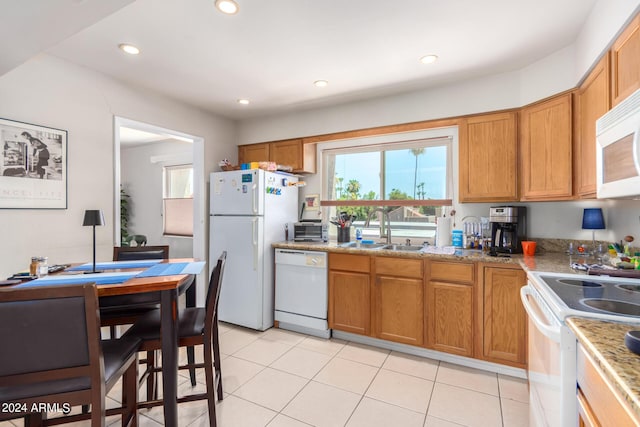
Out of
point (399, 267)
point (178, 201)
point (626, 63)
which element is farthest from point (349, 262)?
point (178, 201)

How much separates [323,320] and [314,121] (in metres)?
2.29

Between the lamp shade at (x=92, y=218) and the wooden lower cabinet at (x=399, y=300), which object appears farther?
the wooden lower cabinet at (x=399, y=300)

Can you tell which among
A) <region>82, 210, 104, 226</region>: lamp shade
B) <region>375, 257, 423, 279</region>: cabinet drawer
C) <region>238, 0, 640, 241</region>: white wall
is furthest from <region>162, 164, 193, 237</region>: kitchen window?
<region>375, 257, 423, 279</region>: cabinet drawer

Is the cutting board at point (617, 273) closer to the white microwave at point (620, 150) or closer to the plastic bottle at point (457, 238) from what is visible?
the white microwave at point (620, 150)

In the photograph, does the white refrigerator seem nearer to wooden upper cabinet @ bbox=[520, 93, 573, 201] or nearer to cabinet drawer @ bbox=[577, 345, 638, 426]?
wooden upper cabinet @ bbox=[520, 93, 573, 201]

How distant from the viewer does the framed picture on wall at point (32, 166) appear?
207 cm

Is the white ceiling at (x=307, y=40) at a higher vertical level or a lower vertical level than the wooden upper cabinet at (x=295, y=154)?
higher

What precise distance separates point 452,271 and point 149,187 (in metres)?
5.18

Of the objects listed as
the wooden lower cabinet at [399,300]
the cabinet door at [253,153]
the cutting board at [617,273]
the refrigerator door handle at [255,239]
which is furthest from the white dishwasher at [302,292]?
the cutting board at [617,273]

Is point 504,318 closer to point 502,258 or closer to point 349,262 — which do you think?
point 502,258

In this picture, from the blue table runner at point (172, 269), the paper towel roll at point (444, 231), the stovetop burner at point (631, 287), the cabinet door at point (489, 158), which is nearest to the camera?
the stovetop burner at point (631, 287)

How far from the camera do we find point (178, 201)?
497cm

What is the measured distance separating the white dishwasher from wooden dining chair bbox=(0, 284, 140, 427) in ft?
6.59

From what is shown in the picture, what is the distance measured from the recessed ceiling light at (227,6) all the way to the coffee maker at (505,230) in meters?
2.48
